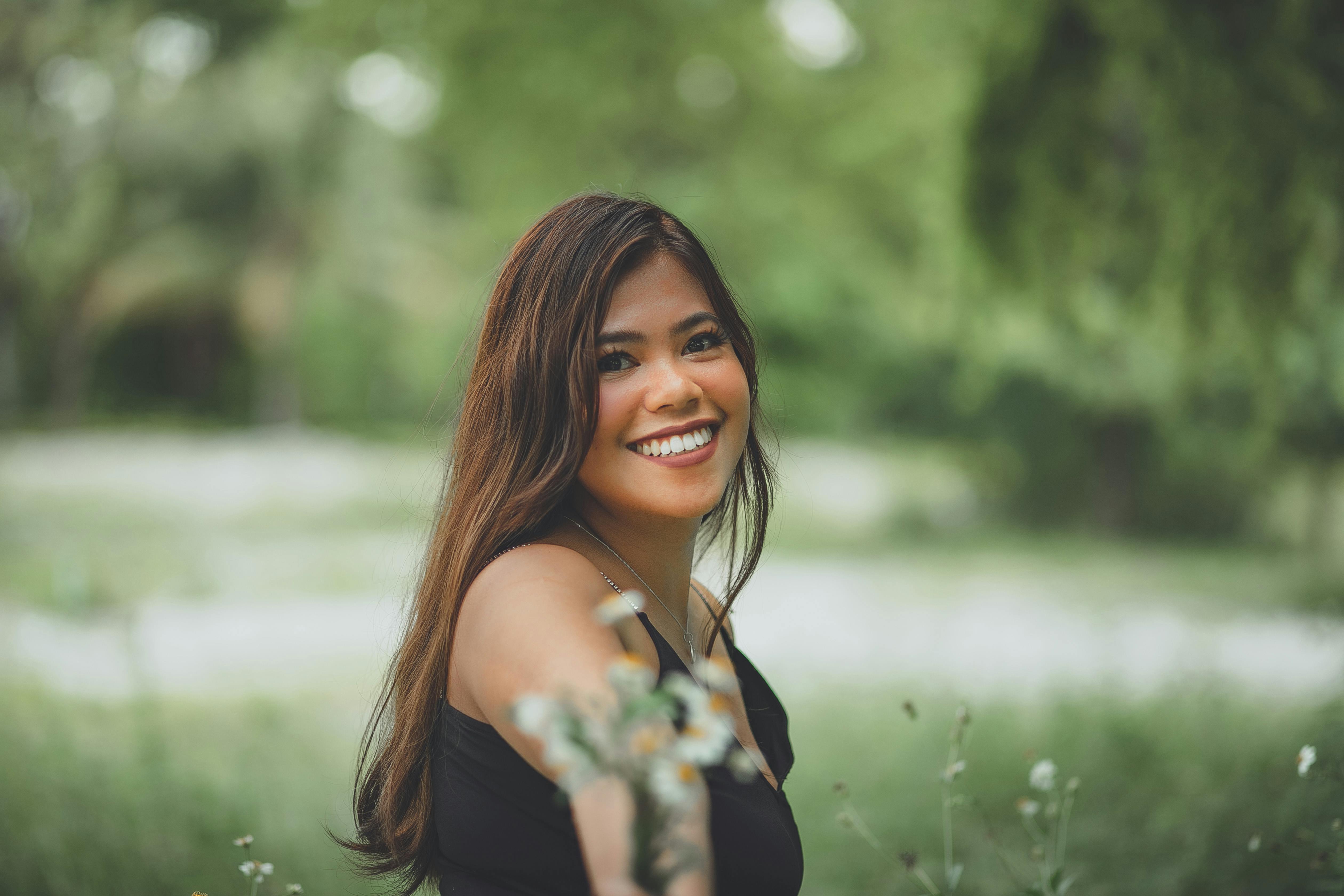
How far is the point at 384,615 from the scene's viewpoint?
7961mm

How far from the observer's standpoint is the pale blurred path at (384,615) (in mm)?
6070

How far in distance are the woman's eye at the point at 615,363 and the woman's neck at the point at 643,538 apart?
24 cm

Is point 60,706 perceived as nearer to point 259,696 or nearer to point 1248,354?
point 259,696

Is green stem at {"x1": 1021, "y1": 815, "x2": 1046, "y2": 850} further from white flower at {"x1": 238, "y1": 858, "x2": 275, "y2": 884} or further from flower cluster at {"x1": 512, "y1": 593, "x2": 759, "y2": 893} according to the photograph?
white flower at {"x1": 238, "y1": 858, "x2": 275, "y2": 884}

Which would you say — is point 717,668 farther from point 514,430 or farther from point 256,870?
point 256,870

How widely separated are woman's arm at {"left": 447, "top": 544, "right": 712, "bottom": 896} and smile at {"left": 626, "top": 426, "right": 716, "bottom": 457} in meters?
0.23

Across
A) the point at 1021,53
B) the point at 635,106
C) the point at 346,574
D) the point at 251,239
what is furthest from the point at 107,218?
the point at 1021,53

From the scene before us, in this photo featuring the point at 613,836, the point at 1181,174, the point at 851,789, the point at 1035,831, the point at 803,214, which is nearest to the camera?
the point at 613,836

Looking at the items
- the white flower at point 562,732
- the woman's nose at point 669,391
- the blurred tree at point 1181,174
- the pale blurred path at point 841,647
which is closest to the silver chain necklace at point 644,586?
the woman's nose at point 669,391

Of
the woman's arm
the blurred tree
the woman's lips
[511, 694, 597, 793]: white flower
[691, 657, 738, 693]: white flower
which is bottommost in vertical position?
[691, 657, 738, 693]: white flower

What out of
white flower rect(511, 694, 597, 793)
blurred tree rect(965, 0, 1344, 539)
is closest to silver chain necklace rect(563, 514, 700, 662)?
white flower rect(511, 694, 597, 793)

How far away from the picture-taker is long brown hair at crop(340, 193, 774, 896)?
1575 mm

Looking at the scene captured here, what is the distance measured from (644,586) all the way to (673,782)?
1028mm

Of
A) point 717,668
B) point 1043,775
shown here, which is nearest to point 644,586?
point 717,668
